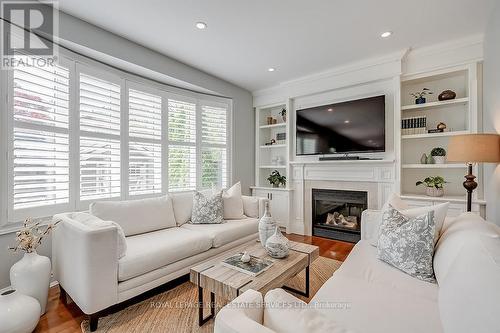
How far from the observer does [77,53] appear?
2.54 m

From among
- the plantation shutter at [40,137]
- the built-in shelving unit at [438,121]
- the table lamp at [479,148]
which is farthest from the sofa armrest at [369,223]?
the plantation shutter at [40,137]

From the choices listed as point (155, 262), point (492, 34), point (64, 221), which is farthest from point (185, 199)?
point (492, 34)

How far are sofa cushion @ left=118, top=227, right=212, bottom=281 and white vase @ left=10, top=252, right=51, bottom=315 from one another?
0.61m

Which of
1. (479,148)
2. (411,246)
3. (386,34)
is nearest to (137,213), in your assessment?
(411,246)

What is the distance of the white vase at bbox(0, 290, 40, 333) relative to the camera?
1481 millimetres

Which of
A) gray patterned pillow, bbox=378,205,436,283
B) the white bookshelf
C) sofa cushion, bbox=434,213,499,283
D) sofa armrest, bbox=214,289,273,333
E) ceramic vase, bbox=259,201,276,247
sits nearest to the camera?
sofa armrest, bbox=214,289,273,333

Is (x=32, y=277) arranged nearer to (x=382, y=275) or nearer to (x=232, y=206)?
(x=232, y=206)

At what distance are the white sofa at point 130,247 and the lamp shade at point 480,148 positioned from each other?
232 centimetres

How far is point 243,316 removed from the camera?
27.3 inches

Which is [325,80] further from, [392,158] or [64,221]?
[64,221]

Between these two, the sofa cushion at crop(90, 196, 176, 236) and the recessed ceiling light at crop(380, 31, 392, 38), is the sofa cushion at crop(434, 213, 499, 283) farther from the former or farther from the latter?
the sofa cushion at crop(90, 196, 176, 236)

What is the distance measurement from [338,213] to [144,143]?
10.6 ft

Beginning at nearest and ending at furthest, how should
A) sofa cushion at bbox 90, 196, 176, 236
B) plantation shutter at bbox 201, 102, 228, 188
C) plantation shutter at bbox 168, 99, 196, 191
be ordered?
1. sofa cushion at bbox 90, 196, 176, 236
2. plantation shutter at bbox 168, 99, 196, 191
3. plantation shutter at bbox 201, 102, 228, 188

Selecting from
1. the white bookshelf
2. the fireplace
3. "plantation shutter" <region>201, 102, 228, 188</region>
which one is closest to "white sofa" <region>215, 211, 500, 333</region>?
the fireplace
